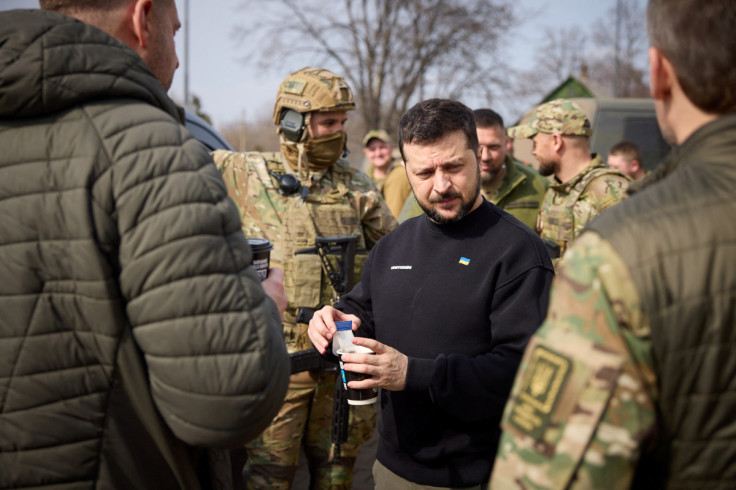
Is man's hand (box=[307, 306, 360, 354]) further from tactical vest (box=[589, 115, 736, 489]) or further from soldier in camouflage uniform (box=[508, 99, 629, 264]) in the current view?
soldier in camouflage uniform (box=[508, 99, 629, 264])

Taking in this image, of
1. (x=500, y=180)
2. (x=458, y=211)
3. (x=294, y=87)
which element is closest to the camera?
(x=458, y=211)

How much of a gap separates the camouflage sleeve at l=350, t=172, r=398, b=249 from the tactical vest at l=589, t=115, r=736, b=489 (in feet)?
9.21

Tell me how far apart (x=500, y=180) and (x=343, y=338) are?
11.3ft

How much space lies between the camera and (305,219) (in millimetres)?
3736

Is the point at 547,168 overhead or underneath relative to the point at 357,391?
overhead

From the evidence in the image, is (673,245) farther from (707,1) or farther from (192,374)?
(192,374)

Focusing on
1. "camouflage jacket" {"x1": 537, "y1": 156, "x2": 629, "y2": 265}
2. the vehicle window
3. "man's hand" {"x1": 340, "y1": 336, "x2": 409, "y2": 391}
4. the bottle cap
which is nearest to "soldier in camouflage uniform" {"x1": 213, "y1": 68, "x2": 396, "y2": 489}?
the bottle cap

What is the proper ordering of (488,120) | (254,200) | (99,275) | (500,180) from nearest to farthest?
1. (99,275)
2. (254,200)
3. (488,120)
4. (500,180)

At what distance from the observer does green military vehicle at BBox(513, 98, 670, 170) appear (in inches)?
373

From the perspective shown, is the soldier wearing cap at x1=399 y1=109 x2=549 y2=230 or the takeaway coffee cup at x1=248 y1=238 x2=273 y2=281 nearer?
the takeaway coffee cup at x1=248 y1=238 x2=273 y2=281

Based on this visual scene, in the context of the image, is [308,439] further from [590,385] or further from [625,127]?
[625,127]

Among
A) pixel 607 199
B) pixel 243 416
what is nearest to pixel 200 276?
pixel 243 416

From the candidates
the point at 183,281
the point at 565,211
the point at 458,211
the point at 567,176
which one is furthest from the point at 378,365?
the point at 567,176

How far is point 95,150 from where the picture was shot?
4.55ft
